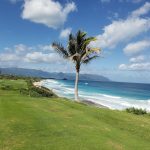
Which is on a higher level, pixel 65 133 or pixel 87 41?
pixel 87 41

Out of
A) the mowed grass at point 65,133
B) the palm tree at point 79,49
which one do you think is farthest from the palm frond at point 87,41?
the mowed grass at point 65,133

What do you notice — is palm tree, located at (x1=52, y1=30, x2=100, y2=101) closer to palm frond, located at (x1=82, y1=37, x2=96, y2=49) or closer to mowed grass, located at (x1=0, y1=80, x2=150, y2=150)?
palm frond, located at (x1=82, y1=37, x2=96, y2=49)

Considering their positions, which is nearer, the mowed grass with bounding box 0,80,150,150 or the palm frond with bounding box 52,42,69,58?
the mowed grass with bounding box 0,80,150,150

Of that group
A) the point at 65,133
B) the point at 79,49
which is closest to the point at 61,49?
the point at 79,49

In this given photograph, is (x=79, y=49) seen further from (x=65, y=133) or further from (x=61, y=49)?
(x=65, y=133)

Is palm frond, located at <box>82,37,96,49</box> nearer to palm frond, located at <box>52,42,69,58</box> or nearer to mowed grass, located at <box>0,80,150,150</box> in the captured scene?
palm frond, located at <box>52,42,69,58</box>

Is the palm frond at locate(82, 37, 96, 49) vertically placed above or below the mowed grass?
above

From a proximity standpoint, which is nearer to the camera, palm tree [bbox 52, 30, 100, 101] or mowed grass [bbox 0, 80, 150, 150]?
mowed grass [bbox 0, 80, 150, 150]

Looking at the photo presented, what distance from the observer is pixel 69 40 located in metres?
34.0

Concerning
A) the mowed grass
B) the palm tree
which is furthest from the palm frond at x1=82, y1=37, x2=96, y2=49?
the mowed grass

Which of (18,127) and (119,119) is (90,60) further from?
(18,127)

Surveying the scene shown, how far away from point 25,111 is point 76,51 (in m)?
15.0

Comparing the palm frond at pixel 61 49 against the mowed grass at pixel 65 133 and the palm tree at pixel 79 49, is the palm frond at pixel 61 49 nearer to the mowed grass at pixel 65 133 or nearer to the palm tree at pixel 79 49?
the palm tree at pixel 79 49

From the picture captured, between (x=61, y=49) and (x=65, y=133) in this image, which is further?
(x=61, y=49)
